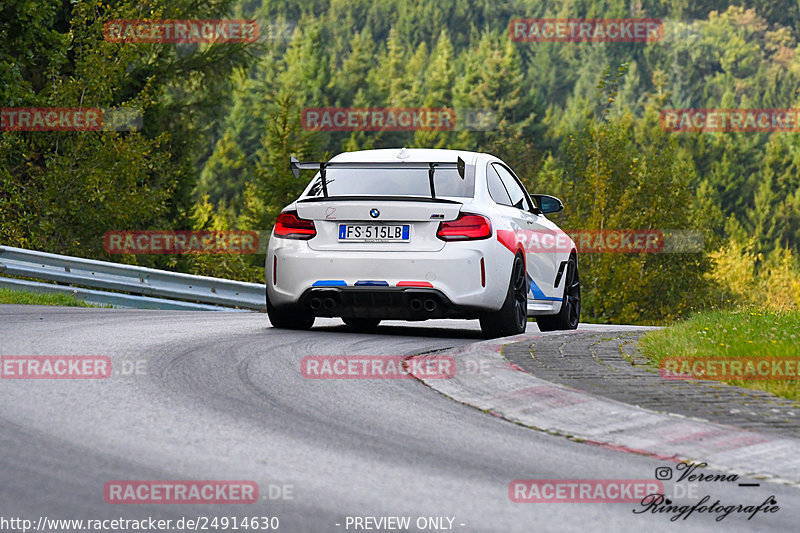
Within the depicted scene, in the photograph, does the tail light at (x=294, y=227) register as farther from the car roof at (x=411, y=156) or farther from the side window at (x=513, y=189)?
the side window at (x=513, y=189)

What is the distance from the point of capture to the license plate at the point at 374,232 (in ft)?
34.4

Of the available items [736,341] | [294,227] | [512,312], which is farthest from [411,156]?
[736,341]

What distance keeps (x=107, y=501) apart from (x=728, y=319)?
302 inches

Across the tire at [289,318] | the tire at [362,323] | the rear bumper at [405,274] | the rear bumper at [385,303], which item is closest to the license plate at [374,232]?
the rear bumper at [405,274]

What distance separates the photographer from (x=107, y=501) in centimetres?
483

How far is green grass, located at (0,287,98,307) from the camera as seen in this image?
15.7 meters

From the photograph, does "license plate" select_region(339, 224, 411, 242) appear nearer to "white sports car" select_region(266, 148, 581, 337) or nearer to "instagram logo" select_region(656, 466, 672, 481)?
"white sports car" select_region(266, 148, 581, 337)

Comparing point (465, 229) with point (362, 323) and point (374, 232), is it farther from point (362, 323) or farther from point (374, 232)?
point (362, 323)

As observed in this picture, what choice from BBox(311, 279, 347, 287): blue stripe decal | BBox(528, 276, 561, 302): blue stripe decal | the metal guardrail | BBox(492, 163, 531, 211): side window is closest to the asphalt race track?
BBox(311, 279, 347, 287): blue stripe decal

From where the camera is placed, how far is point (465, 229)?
34.4 ft

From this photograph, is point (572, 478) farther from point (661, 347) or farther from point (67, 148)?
point (67, 148)

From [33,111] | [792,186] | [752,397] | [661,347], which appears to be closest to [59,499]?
[752,397]

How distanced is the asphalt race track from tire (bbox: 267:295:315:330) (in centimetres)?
239

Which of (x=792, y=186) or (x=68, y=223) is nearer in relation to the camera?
(x=68, y=223)
